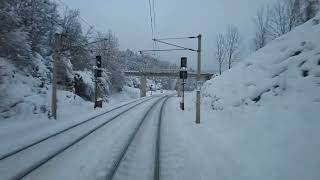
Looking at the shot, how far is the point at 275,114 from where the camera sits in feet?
45.6

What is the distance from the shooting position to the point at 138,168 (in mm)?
9875

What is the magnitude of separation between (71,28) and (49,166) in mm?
40373

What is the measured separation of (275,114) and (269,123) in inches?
31.8

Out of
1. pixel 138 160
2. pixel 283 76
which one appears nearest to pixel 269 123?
pixel 283 76

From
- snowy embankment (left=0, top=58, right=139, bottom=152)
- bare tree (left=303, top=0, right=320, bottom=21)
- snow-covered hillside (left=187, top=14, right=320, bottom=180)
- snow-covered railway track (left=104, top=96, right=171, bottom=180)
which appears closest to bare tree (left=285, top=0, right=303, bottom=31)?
bare tree (left=303, top=0, right=320, bottom=21)

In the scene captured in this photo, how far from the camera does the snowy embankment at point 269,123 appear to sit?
944cm

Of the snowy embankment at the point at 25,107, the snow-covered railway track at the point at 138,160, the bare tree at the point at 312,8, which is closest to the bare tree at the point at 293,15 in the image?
the bare tree at the point at 312,8

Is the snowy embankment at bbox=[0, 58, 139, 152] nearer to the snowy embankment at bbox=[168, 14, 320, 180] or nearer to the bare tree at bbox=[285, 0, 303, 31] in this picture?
the snowy embankment at bbox=[168, 14, 320, 180]

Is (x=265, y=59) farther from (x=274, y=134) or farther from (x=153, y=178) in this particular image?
(x=153, y=178)

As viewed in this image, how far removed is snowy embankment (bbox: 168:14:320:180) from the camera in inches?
372

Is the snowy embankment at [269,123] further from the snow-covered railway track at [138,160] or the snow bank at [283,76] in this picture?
the snow-covered railway track at [138,160]

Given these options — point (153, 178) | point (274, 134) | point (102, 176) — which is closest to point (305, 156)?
point (274, 134)

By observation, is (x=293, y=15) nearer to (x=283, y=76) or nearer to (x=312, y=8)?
(x=312, y=8)

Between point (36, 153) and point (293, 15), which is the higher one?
point (293, 15)
